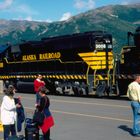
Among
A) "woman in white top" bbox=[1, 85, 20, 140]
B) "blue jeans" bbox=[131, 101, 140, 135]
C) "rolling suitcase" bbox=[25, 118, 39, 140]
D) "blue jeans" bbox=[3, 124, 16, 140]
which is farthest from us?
"blue jeans" bbox=[131, 101, 140, 135]

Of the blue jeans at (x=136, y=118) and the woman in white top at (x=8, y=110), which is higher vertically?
the woman in white top at (x=8, y=110)

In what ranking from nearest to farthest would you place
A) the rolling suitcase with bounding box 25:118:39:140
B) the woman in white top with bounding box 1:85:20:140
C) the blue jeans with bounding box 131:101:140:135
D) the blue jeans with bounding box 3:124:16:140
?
the woman in white top with bounding box 1:85:20:140 < the blue jeans with bounding box 3:124:16:140 < the rolling suitcase with bounding box 25:118:39:140 < the blue jeans with bounding box 131:101:140:135

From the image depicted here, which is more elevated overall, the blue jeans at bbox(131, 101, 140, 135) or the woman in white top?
the woman in white top

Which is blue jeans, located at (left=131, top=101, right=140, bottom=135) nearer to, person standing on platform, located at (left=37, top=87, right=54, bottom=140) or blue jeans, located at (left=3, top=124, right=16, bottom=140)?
person standing on platform, located at (left=37, top=87, right=54, bottom=140)

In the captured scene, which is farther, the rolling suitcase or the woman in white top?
the rolling suitcase

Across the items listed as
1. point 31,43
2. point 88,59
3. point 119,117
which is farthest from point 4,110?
point 31,43

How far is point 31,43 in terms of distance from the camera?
32.9m

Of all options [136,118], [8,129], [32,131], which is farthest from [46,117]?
[136,118]

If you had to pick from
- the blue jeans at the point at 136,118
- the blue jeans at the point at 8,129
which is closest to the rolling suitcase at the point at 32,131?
the blue jeans at the point at 8,129

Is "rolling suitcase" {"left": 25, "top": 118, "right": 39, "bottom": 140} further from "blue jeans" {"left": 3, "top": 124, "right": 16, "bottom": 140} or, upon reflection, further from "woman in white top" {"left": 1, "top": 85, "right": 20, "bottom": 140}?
"woman in white top" {"left": 1, "top": 85, "right": 20, "bottom": 140}

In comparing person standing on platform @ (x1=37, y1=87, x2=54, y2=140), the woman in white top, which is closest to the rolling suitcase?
person standing on platform @ (x1=37, y1=87, x2=54, y2=140)

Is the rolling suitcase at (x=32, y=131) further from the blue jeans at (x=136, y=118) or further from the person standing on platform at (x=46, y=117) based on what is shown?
the blue jeans at (x=136, y=118)

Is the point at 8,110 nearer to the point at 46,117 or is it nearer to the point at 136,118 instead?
the point at 46,117

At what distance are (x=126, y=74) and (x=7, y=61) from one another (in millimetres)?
14560
